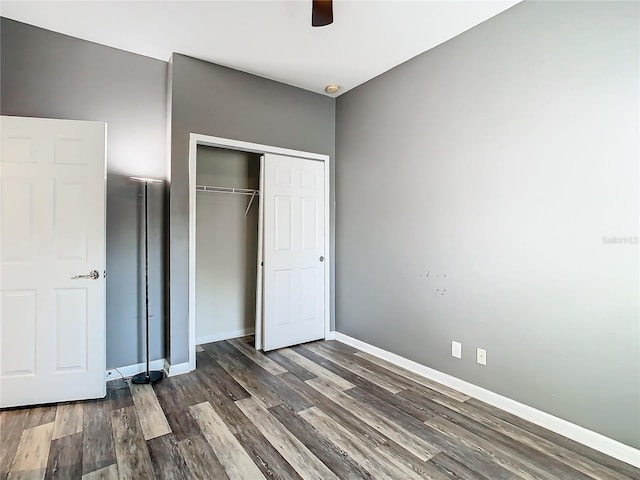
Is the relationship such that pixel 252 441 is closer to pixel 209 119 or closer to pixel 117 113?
pixel 209 119

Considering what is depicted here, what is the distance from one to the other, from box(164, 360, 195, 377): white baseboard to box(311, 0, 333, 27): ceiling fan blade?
9.67 feet

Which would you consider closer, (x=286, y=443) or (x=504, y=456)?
(x=504, y=456)

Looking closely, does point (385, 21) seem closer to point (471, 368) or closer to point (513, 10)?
point (513, 10)

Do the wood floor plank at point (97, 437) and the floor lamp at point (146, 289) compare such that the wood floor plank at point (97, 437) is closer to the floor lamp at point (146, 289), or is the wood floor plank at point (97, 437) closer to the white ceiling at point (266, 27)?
the floor lamp at point (146, 289)

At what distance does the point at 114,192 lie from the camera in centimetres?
303

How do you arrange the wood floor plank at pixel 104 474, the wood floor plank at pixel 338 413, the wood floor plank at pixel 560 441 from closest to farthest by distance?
the wood floor plank at pixel 104 474 → the wood floor plank at pixel 560 441 → the wood floor plank at pixel 338 413

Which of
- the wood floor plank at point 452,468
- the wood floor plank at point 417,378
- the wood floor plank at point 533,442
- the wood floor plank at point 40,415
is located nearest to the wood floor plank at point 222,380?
the wood floor plank at point 40,415

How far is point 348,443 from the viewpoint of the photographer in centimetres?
209

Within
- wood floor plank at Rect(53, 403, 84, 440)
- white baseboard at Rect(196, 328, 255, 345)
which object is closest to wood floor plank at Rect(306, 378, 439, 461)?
white baseboard at Rect(196, 328, 255, 345)

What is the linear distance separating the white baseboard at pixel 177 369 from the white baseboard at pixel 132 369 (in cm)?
11

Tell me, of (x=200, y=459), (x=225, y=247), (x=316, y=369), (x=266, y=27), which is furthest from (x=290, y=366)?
(x=266, y=27)

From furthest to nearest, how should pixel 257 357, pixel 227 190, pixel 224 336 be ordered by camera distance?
pixel 224 336, pixel 227 190, pixel 257 357

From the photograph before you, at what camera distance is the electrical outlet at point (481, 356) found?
261cm

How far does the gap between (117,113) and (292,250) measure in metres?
2.12
